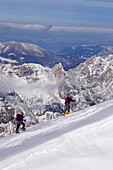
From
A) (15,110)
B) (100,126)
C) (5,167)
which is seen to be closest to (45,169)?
(5,167)

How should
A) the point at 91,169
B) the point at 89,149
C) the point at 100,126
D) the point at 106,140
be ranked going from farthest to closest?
1. the point at 100,126
2. the point at 106,140
3. the point at 89,149
4. the point at 91,169

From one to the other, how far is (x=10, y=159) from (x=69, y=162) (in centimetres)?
353

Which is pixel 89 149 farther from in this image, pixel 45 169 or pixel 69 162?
pixel 45 169

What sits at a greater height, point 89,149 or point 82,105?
point 89,149

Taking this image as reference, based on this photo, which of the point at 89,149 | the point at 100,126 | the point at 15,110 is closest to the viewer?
the point at 89,149

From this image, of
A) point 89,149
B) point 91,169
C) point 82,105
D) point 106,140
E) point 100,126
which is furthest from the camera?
point 82,105

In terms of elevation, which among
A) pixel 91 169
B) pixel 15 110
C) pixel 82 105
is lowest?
pixel 82 105

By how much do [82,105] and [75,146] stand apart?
188 meters

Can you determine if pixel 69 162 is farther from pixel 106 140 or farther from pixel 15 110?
pixel 15 110

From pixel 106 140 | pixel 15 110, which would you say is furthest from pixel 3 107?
pixel 106 140

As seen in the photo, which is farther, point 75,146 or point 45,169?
point 75,146

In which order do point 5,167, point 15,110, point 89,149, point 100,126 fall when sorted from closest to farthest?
1. point 5,167
2. point 89,149
3. point 100,126
4. point 15,110

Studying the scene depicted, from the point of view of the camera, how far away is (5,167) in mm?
11633

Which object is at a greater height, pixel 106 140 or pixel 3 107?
pixel 106 140
